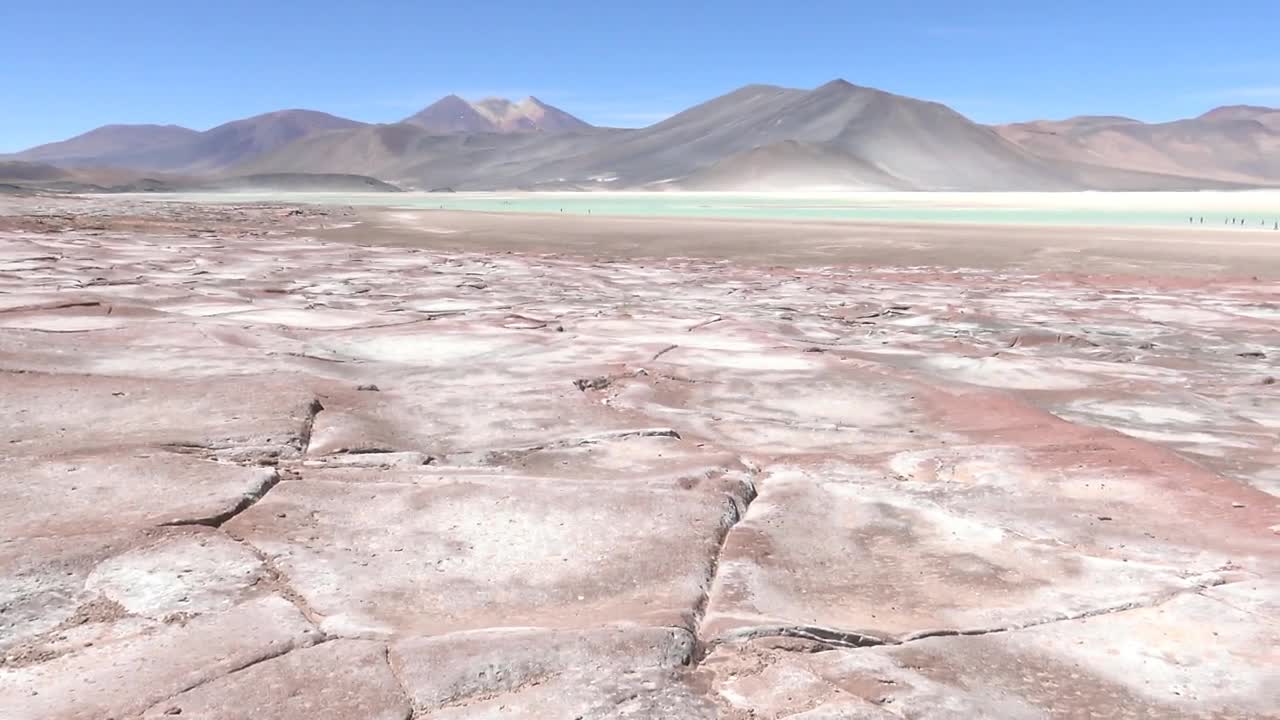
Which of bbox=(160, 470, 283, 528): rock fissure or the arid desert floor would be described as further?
bbox=(160, 470, 283, 528): rock fissure

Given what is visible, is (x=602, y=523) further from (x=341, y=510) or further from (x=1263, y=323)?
(x=1263, y=323)

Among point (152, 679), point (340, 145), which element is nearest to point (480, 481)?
point (152, 679)

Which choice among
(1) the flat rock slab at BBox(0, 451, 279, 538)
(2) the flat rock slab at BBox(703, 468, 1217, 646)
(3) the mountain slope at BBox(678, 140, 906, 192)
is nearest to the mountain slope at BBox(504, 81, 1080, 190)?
(3) the mountain slope at BBox(678, 140, 906, 192)

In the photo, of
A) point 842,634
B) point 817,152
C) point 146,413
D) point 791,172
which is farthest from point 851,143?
point 842,634

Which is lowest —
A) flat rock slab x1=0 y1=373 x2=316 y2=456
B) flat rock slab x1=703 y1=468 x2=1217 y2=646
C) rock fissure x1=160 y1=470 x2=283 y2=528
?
flat rock slab x1=703 y1=468 x2=1217 y2=646

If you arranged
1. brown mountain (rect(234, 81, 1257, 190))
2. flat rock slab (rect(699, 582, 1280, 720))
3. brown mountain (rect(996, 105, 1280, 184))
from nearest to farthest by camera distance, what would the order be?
flat rock slab (rect(699, 582, 1280, 720))
brown mountain (rect(234, 81, 1257, 190))
brown mountain (rect(996, 105, 1280, 184))

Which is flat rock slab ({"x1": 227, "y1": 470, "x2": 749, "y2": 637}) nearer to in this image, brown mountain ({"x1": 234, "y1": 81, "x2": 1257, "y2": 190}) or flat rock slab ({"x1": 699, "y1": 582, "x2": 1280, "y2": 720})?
flat rock slab ({"x1": 699, "y1": 582, "x2": 1280, "y2": 720})

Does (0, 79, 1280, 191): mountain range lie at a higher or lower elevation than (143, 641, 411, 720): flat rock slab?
higher

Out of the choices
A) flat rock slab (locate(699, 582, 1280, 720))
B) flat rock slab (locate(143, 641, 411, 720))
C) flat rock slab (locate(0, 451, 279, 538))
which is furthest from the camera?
flat rock slab (locate(0, 451, 279, 538))
